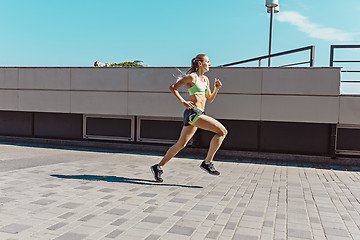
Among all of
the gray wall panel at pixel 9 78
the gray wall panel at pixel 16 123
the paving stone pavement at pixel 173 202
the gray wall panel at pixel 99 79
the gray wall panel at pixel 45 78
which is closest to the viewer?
the paving stone pavement at pixel 173 202

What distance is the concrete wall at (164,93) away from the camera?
29.2 feet

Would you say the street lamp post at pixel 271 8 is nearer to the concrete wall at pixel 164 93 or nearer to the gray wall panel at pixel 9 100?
the concrete wall at pixel 164 93

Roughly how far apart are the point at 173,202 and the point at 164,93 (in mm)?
5615

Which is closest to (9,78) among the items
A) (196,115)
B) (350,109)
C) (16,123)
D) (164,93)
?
(16,123)

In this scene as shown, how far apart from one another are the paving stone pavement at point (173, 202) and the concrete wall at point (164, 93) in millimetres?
1801

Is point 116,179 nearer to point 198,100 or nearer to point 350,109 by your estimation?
point 198,100

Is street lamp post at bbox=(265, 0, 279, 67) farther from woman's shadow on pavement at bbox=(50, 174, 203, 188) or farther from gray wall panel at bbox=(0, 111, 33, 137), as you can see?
woman's shadow on pavement at bbox=(50, 174, 203, 188)

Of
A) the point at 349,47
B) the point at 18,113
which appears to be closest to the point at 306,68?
the point at 349,47

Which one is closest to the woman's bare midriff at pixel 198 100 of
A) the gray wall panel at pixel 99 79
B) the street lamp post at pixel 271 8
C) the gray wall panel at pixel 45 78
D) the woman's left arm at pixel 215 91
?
the woman's left arm at pixel 215 91

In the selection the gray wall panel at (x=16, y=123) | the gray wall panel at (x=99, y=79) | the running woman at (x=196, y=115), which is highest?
the gray wall panel at (x=99, y=79)

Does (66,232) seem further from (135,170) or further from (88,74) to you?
(88,74)

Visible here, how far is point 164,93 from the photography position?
10.0 meters

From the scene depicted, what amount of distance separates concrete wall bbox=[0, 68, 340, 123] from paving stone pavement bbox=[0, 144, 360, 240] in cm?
180

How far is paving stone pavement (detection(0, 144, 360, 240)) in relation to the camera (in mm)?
3600
